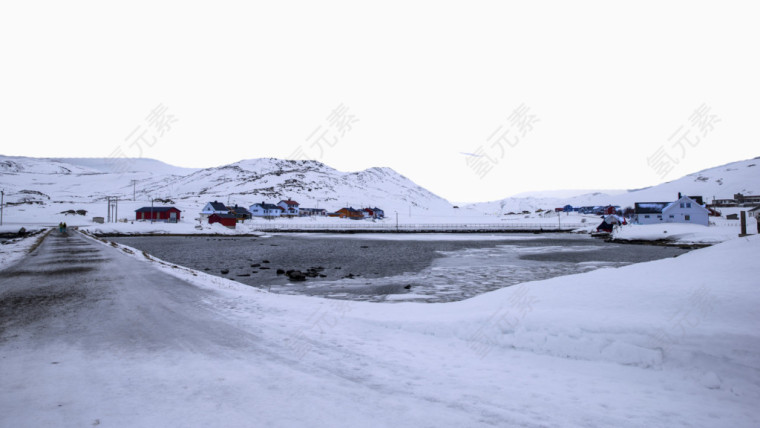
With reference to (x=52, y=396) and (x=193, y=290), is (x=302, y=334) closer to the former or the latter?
(x=52, y=396)

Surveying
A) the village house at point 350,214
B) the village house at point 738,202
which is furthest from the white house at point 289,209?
the village house at point 738,202

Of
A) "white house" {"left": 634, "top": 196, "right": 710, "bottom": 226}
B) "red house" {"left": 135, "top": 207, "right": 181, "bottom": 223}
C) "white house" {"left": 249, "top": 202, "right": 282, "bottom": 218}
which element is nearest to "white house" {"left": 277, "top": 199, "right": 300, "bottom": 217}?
"white house" {"left": 249, "top": 202, "right": 282, "bottom": 218}

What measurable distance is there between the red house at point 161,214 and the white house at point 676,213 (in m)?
107

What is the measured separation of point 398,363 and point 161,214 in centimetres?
10755

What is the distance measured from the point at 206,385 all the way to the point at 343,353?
2362 millimetres

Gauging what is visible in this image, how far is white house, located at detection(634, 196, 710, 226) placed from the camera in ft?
228

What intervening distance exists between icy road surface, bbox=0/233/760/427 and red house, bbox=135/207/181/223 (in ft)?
317

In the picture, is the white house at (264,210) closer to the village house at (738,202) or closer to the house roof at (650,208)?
the house roof at (650,208)

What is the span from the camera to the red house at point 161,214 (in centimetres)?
9719

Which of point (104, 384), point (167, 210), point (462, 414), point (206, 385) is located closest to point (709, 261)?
point (462, 414)

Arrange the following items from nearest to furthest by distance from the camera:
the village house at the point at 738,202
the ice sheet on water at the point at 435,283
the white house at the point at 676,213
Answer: the ice sheet on water at the point at 435,283 → the white house at the point at 676,213 → the village house at the point at 738,202

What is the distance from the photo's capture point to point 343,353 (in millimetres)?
6914

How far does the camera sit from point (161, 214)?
98.4 metres

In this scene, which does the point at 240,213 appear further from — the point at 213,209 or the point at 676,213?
the point at 676,213
